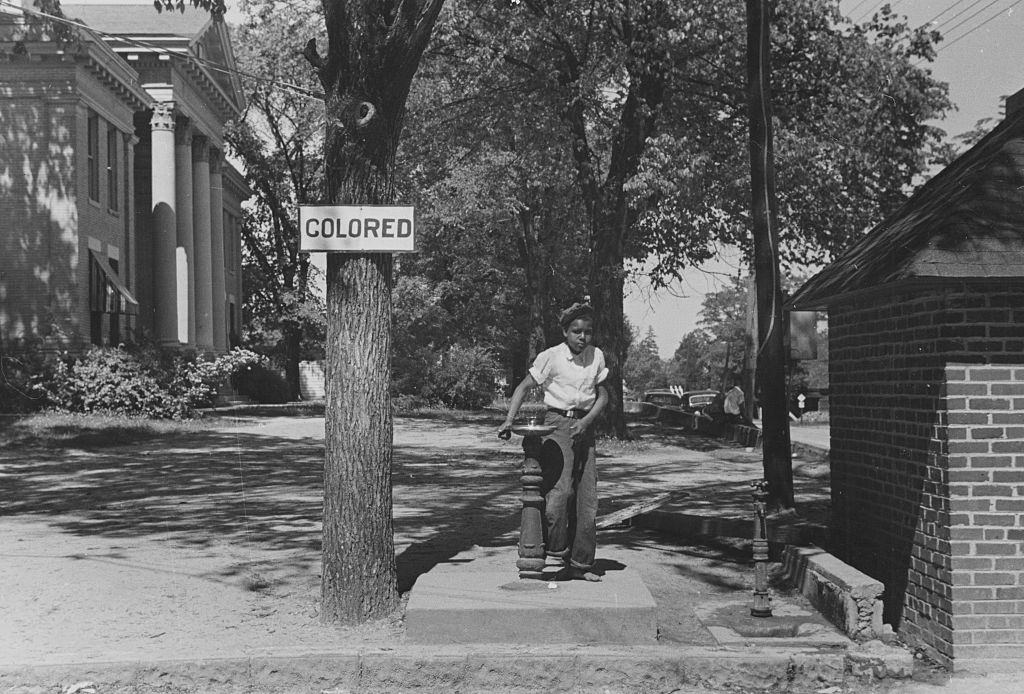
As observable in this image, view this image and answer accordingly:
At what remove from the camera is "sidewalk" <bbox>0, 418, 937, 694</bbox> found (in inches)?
263

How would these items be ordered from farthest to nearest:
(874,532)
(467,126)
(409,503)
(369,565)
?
(467,126) < (409,503) < (874,532) < (369,565)

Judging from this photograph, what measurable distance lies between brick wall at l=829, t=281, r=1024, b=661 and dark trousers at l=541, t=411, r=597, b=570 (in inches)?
81.7

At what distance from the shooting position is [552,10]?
2378 cm

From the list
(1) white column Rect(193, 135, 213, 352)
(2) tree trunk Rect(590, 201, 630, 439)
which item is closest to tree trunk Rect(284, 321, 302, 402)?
(1) white column Rect(193, 135, 213, 352)

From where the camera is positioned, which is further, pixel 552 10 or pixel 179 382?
pixel 179 382

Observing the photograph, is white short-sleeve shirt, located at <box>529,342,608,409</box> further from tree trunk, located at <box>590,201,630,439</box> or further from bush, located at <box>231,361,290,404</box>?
bush, located at <box>231,361,290,404</box>

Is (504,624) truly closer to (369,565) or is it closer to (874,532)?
(369,565)

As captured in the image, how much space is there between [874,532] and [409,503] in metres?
7.37

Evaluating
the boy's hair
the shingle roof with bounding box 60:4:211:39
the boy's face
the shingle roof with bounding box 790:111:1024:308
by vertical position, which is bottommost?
the boy's face

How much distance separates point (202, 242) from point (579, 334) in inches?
1316

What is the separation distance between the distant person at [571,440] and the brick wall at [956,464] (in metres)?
2.03

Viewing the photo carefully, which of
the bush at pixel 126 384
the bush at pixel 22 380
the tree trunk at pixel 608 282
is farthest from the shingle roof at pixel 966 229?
the bush at pixel 22 380

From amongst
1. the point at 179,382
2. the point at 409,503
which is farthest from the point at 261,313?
the point at 409,503

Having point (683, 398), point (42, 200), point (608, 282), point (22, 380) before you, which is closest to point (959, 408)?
point (608, 282)
